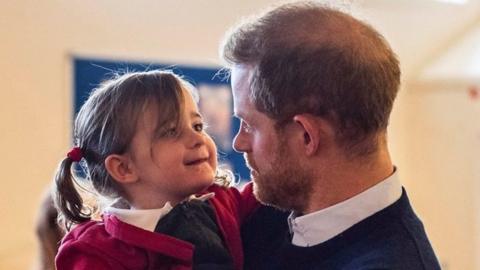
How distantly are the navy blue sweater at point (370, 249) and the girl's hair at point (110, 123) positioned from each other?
29cm

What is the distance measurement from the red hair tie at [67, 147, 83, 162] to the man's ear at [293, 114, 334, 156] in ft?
1.32

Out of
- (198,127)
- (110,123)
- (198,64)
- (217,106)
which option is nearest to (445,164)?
(217,106)

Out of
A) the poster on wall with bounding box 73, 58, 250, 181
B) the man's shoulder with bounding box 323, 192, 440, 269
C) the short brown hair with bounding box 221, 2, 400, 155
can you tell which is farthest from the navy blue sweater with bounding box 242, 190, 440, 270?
the poster on wall with bounding box 73, 58, 250, 181

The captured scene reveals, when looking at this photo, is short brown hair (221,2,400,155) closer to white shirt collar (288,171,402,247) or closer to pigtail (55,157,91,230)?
white shirt collar (288,171,402,247)

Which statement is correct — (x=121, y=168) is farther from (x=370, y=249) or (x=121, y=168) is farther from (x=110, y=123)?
(x=370, y=249)

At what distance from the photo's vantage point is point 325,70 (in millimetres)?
1217

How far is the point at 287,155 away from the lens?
4.21 ft

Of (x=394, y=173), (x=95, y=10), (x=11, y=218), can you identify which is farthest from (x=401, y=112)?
(x=394, y=173)

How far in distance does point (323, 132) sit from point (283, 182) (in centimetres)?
11

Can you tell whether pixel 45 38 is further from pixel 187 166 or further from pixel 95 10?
pixel 187 166

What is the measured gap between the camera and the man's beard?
1.29 m

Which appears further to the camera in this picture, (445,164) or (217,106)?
(445,164)

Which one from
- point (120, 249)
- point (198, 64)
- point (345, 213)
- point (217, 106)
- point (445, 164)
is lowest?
point (445, 164)

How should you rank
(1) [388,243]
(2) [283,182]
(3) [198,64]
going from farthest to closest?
(3) [198,64]
(2) [283,182]
(1) [388,243]
